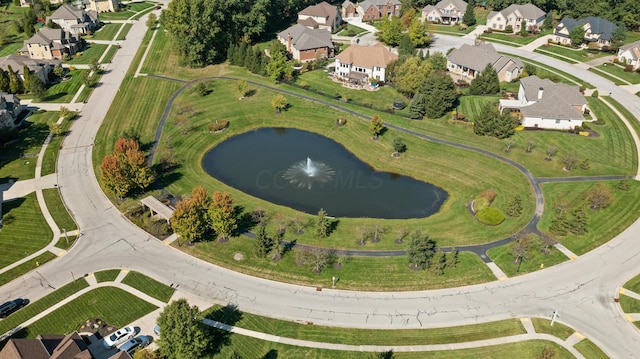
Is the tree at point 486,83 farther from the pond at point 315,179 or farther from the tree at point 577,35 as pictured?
the tree at point 577,35

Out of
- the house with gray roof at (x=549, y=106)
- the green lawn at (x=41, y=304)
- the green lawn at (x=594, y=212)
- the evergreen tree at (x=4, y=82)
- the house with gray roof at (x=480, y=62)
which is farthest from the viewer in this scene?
the house with gray roof at (x=480, y=62)

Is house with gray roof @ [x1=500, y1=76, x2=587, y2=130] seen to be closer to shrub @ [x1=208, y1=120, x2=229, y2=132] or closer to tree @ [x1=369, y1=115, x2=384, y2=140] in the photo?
tree @ [x1=369, y1=115, x2=384, y2=140]

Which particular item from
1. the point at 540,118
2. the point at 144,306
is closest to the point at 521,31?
the point at 540,118

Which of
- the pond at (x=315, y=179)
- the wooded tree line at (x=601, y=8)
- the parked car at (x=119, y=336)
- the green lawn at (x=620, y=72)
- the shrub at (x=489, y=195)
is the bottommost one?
the parked car at (x=119, y=336)

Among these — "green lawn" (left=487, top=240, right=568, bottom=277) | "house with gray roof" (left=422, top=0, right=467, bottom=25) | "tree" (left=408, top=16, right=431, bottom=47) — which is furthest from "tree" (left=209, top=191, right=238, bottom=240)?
"house with gray roof" (left=422, top=0, right=467, bottom=25)

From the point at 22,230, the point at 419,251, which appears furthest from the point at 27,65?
the point at 419,251

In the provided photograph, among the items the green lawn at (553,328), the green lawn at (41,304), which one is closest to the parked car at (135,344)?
the green lawn at (41,304)

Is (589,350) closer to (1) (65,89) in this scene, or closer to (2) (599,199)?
(2) (599,199)
